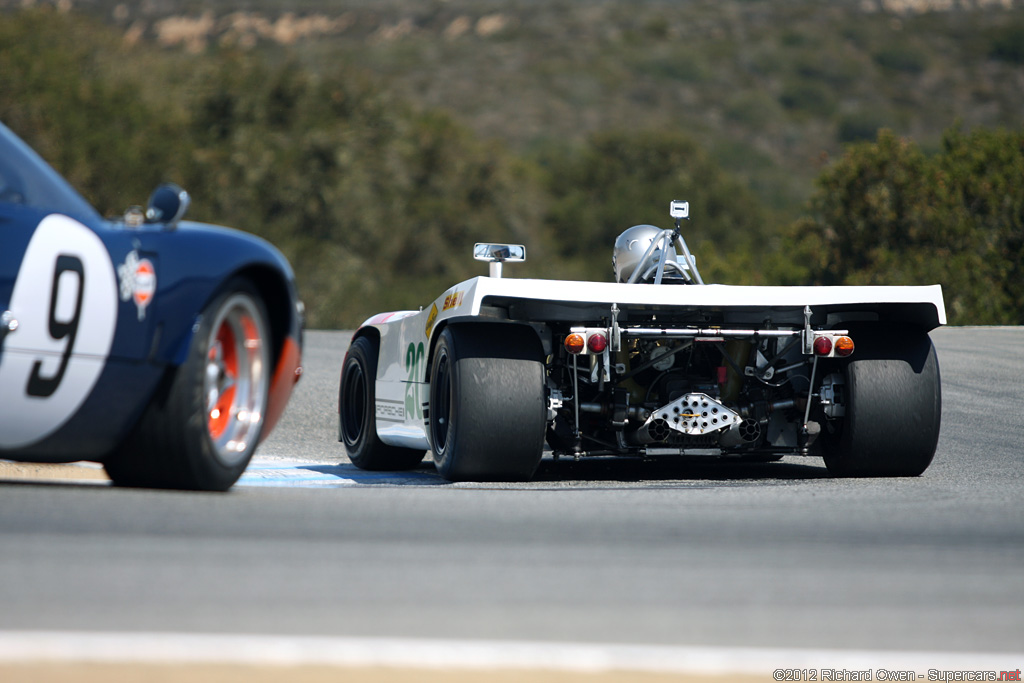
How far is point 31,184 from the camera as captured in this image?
5.14 meters

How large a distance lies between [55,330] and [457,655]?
104 inches

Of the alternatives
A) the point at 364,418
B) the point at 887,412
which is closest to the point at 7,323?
the point at 887,412

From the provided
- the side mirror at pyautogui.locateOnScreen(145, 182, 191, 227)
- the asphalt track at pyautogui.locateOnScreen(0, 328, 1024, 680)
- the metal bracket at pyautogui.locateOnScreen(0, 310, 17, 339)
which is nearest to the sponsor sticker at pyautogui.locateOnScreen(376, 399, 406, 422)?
the asphalt track at pyautogui.locateOnScreen(0, 328, 1024, 680)

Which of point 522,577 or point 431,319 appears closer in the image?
point 522,577

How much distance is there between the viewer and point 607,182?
221ft

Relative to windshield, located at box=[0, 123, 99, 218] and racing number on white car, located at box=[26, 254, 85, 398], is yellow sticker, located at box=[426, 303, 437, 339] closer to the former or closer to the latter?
windshield, located at box=[0, 123, 99, 218]

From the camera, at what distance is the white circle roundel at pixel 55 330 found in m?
4.88

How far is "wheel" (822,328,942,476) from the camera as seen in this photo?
7.57 m

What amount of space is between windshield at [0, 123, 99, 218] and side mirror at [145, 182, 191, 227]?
8.5 inches

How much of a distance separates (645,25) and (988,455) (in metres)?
111

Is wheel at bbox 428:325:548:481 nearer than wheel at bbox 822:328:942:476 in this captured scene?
Yes

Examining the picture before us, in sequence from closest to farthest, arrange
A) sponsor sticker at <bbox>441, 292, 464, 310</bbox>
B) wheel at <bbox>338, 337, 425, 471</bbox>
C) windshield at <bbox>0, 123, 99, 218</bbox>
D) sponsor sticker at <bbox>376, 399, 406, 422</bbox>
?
windshield at <bbox>0, 123, 99, 218</bbox> → sponsor sticker at <bbox>441, 292, 464, 310</bbox> → sponsor sticker at <bbox>376, 399, 406, 422</bbox> → wheel at <bbox>338, 337, 425, 471</bbox>

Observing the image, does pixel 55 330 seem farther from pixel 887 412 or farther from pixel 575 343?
pixel 887 412

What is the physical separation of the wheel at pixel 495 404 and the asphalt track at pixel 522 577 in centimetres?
68
